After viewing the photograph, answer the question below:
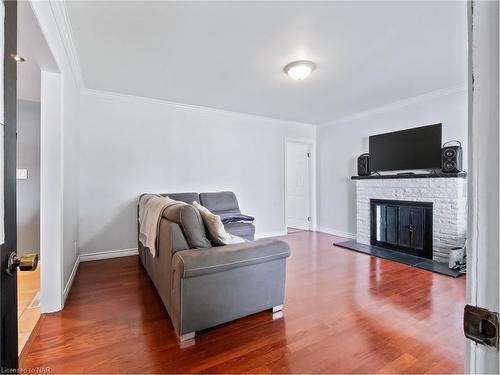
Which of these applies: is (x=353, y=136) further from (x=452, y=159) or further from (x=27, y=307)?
(x=27, y=307)

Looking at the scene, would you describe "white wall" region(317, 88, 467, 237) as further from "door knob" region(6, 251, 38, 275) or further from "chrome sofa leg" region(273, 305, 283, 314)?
"door knob" region(6, 251, 38, 275)

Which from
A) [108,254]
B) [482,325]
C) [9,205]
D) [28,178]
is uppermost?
[28,178]

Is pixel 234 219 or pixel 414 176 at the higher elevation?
pixel 414 176

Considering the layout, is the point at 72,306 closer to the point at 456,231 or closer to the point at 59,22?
the point at 59,22

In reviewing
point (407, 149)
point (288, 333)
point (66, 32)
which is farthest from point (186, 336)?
point (407, 149)

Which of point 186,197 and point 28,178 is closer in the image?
point 28,178

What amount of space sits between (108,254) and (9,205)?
3270 millimetres

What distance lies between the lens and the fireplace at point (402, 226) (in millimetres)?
3539

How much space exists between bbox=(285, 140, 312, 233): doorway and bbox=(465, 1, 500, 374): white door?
497 cm

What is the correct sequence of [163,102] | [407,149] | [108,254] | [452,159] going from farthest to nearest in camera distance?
[163,102] → [407,149] → [108,254] → [452,159]

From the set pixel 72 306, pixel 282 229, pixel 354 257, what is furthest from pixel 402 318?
pixel 282 229

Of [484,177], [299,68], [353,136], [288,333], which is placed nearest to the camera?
[484,177]

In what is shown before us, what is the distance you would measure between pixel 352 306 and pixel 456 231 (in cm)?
207

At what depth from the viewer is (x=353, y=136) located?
4.77 metres
